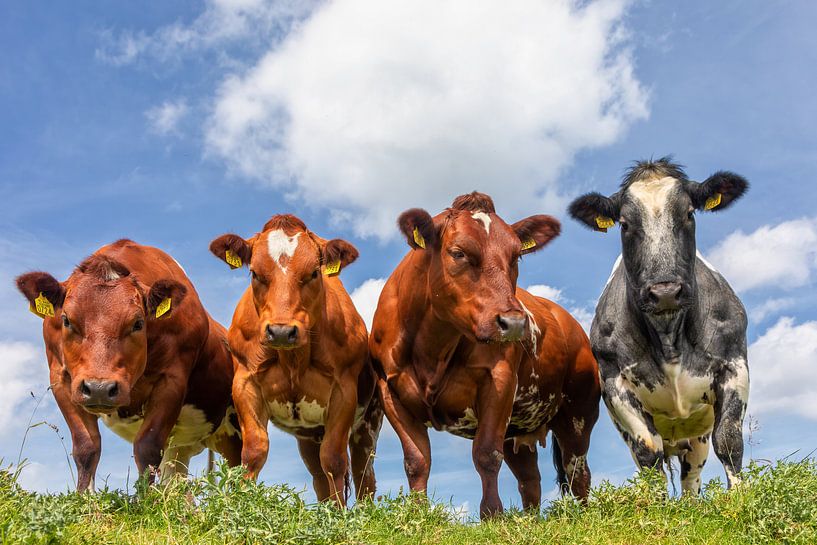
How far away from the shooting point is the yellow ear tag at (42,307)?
29.7ft

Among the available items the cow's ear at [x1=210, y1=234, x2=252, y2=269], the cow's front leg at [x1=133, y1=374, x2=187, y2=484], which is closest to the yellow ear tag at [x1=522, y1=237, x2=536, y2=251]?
the cow's ear at [x1=210, y1=234, x2=252, y2=269]

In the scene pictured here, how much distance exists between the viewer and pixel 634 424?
9.12 m

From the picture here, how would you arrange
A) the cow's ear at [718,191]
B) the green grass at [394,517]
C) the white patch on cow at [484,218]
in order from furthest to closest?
the cow's ear at [718,191] < the white patch on cow at [484,218] < the green grass at [394,517]

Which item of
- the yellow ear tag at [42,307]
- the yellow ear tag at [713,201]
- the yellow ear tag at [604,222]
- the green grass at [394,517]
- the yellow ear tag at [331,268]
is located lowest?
the green grass at [394,517]

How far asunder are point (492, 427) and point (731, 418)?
2.52 metres

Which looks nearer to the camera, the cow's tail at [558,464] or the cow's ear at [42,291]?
the cow's ear at [42,291]

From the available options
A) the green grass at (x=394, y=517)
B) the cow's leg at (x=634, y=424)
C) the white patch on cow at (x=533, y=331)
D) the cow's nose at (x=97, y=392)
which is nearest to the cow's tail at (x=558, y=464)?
the white patch on cow at (x=533, y=331)

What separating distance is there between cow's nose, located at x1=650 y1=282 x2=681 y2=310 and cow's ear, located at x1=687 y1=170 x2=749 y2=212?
1383 millimetres

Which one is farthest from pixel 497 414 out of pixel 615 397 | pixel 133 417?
pixel 133 417

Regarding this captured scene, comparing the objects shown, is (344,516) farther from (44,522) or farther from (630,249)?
(630,249)

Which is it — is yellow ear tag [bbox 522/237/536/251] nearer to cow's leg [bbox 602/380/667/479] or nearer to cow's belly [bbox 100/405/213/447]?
cow's leg [bbox 602/380/667/479]

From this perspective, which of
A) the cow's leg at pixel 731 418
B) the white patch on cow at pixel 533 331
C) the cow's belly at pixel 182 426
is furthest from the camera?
the white patch on cow at pixel 533 331

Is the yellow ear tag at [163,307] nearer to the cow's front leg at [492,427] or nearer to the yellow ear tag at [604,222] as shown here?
the cow's front leg at [492,427]

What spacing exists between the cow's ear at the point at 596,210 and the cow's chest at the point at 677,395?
187cm
